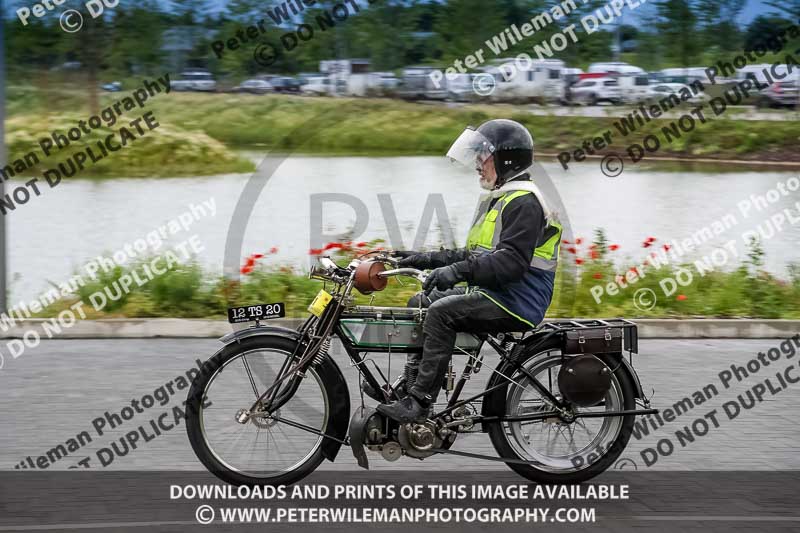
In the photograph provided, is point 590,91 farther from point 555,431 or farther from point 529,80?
point 555,431

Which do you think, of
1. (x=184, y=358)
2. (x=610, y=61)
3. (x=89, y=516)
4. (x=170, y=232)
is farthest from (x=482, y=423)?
(x=610, y=61)

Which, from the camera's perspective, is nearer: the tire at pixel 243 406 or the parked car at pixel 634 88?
the tire at pixel 243 406

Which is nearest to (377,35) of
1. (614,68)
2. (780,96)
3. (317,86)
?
(317,86)

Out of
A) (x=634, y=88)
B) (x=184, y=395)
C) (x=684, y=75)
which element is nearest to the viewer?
(x=184, y=395)

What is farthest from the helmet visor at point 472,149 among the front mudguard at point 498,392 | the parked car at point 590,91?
the parked car at point 590,91

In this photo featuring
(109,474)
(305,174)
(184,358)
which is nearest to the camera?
(109,474)

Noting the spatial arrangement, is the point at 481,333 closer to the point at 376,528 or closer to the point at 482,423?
the point at 482,423

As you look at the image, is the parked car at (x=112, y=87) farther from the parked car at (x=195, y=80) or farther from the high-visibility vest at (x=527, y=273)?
the high-visibility vest at (x=527, y=273)

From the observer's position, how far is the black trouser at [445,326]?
5.25 m

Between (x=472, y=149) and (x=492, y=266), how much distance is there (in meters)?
0.64

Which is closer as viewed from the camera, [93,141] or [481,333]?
[481,333]

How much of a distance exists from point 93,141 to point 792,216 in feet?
28.2

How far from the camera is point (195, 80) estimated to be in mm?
12641

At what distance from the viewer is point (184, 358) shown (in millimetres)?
9117
